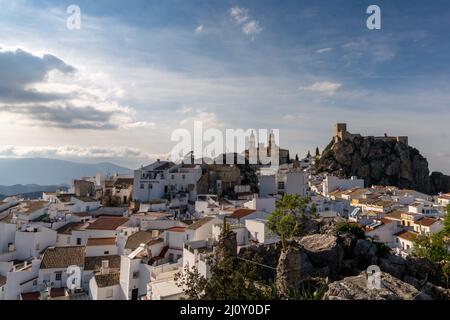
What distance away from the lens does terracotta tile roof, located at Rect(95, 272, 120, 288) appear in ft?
64.8

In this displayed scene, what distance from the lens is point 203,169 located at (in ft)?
154

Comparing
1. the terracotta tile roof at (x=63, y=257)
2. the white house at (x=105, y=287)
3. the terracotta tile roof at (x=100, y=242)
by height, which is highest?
the terracotta tile roof at (x=100, y=242)

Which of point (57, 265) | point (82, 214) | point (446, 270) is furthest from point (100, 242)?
point (446, 270)

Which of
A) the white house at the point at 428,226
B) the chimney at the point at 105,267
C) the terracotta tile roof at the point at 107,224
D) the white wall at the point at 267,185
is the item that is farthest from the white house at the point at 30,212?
the white house at the point at 428,226

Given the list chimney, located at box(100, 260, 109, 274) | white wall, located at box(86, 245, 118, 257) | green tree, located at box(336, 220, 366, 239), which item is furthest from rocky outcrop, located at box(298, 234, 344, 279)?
white wall, located at box(86, 245, 118, 257)

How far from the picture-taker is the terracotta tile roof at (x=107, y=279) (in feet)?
64.8

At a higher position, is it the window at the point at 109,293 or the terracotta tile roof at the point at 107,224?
the terracotta tile roof at the point at 107,224

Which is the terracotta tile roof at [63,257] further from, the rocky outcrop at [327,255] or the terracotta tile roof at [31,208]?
the rocky outcrop at [327,255]

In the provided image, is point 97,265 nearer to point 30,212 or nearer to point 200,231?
point 200,231

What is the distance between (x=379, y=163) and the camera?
77938 millimetres

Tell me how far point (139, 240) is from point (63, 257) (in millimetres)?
5269

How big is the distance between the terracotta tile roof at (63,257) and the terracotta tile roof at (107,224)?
4.33m

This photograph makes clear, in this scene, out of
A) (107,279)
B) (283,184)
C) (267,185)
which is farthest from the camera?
(283,184)
